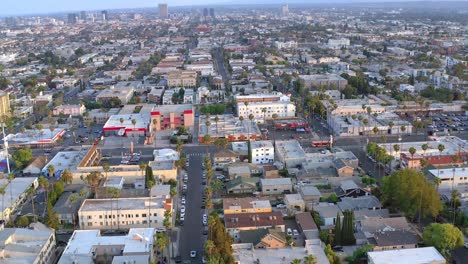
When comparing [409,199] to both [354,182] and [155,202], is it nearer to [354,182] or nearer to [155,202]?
[354,182]

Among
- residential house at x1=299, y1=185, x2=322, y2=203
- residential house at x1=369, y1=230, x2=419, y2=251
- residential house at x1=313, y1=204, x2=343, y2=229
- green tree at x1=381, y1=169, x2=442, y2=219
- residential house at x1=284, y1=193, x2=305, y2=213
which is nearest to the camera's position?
residential house at x1=369, y1=230, x2=419, y2=251

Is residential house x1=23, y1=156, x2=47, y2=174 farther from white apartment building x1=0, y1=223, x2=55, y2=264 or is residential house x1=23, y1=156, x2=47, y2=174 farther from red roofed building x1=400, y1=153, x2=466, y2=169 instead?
red roofed building x1=400, y1=153, x2=466, y2=169

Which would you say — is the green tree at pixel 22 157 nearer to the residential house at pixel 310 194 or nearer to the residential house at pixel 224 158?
the residential house at pixel 224 158

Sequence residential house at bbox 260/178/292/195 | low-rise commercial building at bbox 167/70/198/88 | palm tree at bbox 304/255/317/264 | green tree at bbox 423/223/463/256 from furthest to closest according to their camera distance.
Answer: low-rise commercial building at bbox 167/70/198/88 → residential house at bbox 260/178/292/195 → green tree at bbox 423/223/463/256 → palm tree at bbox 304/255/317/264

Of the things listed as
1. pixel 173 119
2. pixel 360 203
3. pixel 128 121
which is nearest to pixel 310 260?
pixel 360 203

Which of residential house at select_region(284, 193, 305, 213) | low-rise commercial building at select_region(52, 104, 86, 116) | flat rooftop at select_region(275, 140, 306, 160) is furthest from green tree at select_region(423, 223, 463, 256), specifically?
low-rise commercial building at select_region(52, 104, 86, 116)

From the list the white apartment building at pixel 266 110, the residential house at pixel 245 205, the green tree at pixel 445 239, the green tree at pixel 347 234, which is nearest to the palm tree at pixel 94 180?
the residential house at pixel 245 205

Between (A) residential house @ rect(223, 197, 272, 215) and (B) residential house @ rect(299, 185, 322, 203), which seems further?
(B) residential house @ rect(299, 185, 322, 203)
